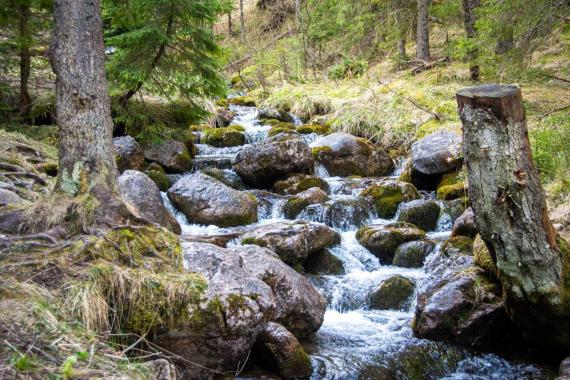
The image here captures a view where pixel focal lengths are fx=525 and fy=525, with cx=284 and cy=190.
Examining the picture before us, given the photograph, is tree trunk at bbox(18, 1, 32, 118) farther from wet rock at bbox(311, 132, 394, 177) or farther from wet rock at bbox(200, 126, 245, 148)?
wet rock at bbox(311, 132, 394, 177)

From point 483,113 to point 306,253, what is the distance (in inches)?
139

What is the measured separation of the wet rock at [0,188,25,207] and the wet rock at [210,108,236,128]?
8.64m

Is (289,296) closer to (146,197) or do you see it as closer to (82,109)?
(82,109)

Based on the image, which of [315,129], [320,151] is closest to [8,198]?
[320,151]

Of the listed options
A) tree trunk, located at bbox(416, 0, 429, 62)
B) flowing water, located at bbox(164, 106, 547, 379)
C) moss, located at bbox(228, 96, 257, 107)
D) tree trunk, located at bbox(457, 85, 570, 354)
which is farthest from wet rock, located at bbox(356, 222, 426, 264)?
moss, located at bbox(228, 96, 257, 107)

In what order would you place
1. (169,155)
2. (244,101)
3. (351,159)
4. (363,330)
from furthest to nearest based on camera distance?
1. (244,101)
2. (351,159)
3. (169,155)
4. (363,330)

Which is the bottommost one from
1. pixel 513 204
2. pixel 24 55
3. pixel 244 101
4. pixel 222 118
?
pixel 513 204

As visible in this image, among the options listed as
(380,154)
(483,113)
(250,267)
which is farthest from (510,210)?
(380,154)

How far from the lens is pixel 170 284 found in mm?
4082

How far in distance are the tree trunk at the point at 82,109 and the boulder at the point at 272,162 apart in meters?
5.73

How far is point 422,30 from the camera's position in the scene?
15.7 meters

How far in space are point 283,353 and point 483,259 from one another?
96.6 inches

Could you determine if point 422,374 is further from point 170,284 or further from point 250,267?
point 170,284

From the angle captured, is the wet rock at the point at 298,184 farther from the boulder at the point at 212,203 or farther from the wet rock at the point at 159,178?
the wet rock at the point at 159,178
